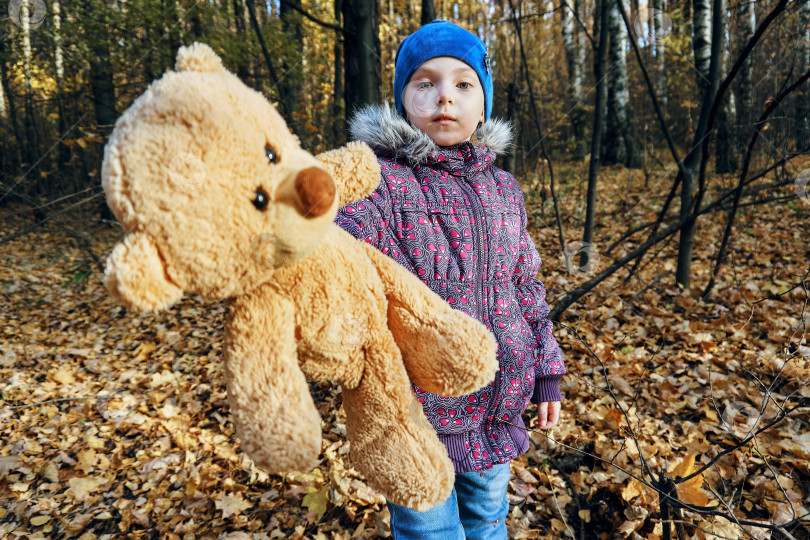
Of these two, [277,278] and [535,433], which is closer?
[277,278]

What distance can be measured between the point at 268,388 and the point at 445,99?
114 centimetres

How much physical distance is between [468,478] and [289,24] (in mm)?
9029

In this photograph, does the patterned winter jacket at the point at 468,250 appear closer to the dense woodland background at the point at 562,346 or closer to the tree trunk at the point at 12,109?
the dense woodland background at the point at 562,346

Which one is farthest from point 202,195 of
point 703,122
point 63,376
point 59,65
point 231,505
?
point 59,65

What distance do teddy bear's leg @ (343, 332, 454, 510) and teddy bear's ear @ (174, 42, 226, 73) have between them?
1.88ft

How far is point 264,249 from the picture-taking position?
2.19 feet

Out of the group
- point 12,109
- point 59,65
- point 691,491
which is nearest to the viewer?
point 691,491

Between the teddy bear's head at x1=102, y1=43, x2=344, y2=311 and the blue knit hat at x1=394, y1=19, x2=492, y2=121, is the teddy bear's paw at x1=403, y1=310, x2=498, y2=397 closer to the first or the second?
the teddy bear's head at x1=102, y1=43, x2=344, y2=311

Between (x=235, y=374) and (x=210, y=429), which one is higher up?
(x=235, y=374)

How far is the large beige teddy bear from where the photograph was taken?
0.60 m

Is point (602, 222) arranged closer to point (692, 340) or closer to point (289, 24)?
point (692, 340)

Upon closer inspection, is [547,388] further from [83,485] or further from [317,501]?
[83,485]

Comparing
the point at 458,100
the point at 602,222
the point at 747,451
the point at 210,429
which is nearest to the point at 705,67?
the point at 602,222

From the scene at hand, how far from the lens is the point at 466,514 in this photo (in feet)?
5.94
